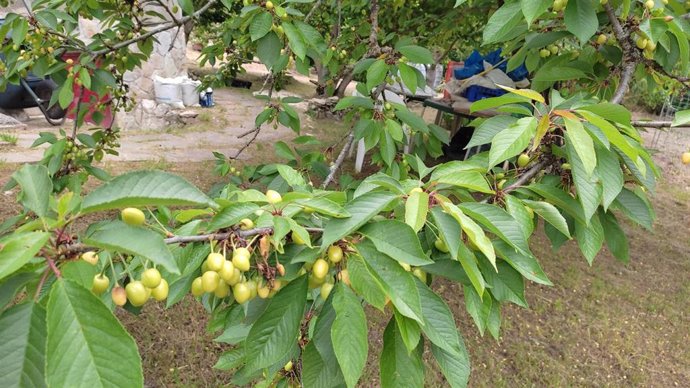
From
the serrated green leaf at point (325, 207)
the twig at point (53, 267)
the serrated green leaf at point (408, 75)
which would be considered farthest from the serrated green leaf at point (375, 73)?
the twig at point (53, 267)

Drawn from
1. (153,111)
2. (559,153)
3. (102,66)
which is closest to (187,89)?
(153,111)

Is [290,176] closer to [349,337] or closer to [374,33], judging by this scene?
[349,337]

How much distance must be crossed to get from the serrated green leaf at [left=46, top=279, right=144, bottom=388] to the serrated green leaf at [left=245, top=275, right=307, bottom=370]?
1.06ft

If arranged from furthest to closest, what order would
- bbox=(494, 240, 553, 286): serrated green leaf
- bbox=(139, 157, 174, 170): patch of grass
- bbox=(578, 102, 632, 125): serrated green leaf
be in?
bbox=(139, 157, 174, 170): patch of grass, bbox=(578, 102, 632, 125): serrated green leaf, bbox=(494, 240, 553, 286): serrated green leaf

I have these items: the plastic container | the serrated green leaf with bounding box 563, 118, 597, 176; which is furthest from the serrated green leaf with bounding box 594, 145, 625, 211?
the plastic container

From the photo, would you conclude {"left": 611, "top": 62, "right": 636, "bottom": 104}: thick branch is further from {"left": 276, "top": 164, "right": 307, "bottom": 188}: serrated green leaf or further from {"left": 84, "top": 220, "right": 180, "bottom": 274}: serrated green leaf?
{"left": 84, "top": 220, "right": 180, "bottom": 274}: serrated green leaf

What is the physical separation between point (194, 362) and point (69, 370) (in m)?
2.25

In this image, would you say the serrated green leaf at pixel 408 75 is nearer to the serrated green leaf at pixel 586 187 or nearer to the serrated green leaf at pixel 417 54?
the serrated green leaf at pixel 417 54

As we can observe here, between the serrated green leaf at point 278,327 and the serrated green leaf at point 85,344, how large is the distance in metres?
0.32

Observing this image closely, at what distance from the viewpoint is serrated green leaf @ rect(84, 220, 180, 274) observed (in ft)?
1.93

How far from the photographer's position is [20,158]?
5.44m

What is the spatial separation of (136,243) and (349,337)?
0.38 metres

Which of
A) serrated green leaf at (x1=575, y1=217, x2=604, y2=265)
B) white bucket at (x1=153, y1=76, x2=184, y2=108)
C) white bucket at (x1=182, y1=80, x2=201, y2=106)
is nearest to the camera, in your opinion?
serrated green leaf at (x1=575, y1=217, x2=604, y2=265)

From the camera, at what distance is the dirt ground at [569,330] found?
266 centimetres
